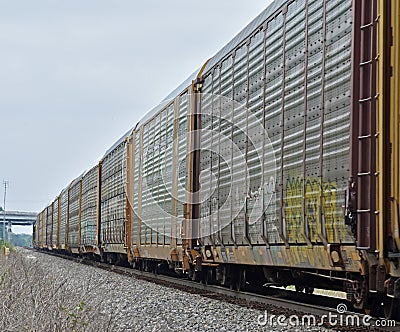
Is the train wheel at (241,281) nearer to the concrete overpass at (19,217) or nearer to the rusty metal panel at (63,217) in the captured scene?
the rusty metal panel at (63,217)

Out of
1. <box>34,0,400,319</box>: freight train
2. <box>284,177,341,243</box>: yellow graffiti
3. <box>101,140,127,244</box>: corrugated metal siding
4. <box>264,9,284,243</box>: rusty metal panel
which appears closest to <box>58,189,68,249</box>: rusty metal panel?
<box>101,140,127,244</box>: corrugated metal siding

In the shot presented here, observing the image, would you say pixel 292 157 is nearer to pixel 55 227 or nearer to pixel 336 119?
pixel 336 119

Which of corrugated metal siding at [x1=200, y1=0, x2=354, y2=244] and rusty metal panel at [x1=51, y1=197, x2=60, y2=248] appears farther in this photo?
rusty metal panel at [x1=51, y1=197, x2=60, y2=248]

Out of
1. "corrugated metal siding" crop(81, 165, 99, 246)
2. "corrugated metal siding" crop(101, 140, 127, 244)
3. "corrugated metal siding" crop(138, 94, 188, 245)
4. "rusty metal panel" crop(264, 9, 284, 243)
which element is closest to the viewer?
"rusty metal panel" crop(264, 9, 284, 243)

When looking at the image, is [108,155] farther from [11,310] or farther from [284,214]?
[11,310]

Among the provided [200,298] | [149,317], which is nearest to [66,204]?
[200,298]

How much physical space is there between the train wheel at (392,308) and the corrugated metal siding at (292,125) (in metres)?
0.91

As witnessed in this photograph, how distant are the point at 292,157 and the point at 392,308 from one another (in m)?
2.06

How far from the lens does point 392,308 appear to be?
7.88m

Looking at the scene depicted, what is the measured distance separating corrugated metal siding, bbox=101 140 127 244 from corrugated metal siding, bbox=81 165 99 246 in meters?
1.67

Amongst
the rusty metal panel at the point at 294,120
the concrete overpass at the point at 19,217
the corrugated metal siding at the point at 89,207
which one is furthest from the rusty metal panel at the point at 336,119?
the concrete overpass at the point at 19,217

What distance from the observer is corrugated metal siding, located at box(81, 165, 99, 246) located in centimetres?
2839

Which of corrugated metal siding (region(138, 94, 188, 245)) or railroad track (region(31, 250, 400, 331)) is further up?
corrugated metal siding (region(138, 94, 188, 245))

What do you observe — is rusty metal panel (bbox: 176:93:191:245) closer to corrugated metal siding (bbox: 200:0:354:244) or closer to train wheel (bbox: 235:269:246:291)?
train wheel (bbox: 235:269:246:291)
